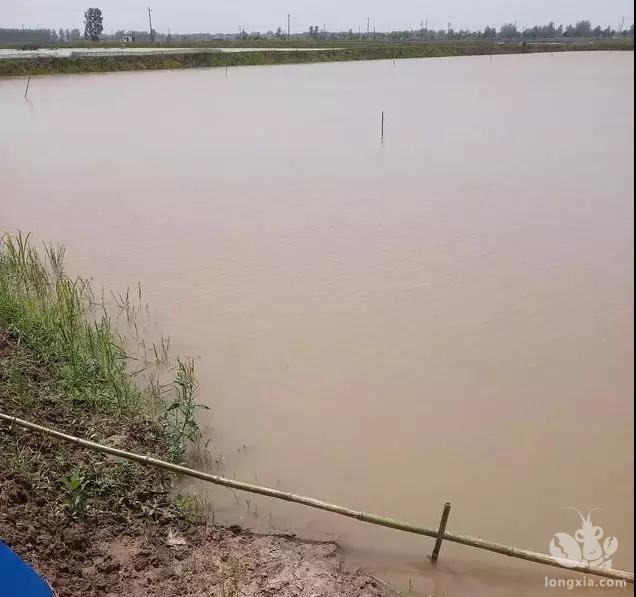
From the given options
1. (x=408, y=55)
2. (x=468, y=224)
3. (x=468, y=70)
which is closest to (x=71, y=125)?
(x=468, y=224)

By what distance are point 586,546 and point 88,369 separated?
257cm

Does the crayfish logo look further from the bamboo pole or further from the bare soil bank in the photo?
the bare soil bank

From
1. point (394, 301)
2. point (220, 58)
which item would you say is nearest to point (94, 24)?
point (220, 58)

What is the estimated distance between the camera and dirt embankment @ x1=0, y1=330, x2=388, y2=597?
2021 mm

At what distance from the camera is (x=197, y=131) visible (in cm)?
1058

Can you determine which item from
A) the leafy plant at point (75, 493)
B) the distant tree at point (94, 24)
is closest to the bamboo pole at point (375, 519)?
the leafy plant at point (75, 493)

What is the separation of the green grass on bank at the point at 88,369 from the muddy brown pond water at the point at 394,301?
262 millimetres

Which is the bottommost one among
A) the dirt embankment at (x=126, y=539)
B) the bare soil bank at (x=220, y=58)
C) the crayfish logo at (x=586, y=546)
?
the crayfish logo at (x=586, y=546)

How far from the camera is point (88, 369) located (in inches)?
123

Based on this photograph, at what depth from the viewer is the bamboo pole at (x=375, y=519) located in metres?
1.99

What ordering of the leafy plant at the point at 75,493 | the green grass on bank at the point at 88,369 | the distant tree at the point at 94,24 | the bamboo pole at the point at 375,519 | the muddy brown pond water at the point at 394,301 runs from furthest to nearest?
the distant tree at the point at 94,24 → the green grass on bank at the point at 88,369 → the muddy brown pond water at the point at 394,301 → the leafy plant at the point at 75,493 → the bamboo pole at the point at 375,519

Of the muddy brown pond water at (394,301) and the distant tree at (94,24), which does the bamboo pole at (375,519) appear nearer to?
the muddy brown pond water at (394,301)

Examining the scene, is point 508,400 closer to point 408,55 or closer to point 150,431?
point 150,431

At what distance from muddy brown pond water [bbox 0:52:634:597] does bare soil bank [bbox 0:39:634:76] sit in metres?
8.76
